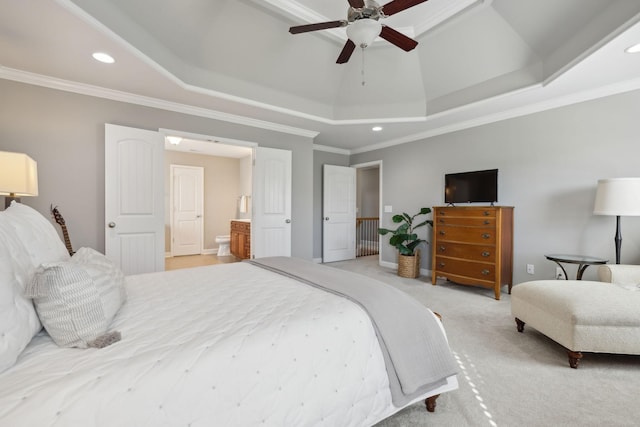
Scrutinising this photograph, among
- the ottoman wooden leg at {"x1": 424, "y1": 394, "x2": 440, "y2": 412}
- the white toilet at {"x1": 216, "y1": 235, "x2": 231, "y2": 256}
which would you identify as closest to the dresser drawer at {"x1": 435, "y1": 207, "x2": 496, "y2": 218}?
the ottoman wooden leg at {"x1": 424, "y1": 394, "x2": 440, "y2": 412}

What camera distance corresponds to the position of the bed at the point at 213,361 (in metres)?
0.79

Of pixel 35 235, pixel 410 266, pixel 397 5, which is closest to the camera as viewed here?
pixel 35 235

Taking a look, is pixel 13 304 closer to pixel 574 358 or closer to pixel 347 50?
pixel 347 50

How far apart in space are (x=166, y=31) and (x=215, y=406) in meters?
3.28

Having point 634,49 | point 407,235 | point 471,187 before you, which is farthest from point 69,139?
point 634,49

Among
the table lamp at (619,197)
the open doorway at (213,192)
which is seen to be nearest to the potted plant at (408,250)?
the table lamp at (619,197)

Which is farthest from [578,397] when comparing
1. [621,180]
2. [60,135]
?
[60,135]

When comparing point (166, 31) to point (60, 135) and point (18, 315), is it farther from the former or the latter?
point (18, 315)

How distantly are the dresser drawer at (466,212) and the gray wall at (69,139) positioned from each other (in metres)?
3.90

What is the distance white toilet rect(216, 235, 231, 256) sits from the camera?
6547mm

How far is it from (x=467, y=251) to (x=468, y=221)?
41 cm

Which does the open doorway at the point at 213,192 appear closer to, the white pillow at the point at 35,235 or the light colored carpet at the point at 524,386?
the white pillow at the point at 35,235

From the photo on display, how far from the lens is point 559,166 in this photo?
3.38 metres

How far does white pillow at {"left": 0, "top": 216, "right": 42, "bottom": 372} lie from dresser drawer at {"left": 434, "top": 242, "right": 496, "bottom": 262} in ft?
13.4
